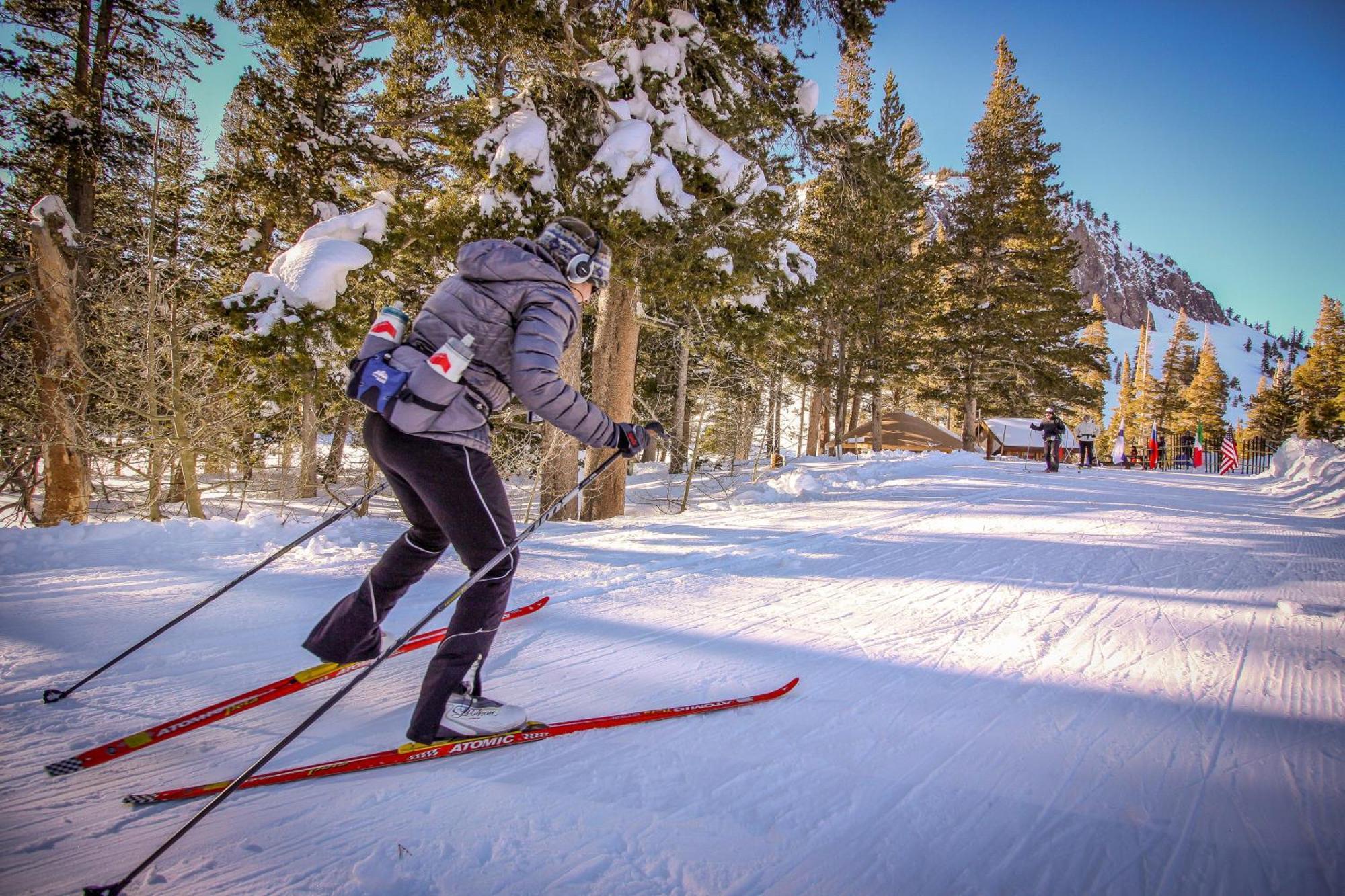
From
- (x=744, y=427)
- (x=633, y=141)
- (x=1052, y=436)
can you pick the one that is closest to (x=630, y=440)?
(x=633, y=141)

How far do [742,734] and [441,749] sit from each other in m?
1.13

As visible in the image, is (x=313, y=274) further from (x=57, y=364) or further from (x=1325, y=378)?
(x=1325, y=378)

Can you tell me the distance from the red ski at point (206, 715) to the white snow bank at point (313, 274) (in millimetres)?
7627

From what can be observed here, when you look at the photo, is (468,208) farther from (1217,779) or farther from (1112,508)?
(1112,508)

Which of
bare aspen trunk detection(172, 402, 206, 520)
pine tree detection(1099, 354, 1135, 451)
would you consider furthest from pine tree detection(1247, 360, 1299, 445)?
bare aspen trunk detection(172, 402, 206, 520)

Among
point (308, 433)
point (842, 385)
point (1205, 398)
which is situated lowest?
point (308, 433)

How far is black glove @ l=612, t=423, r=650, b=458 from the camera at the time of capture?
2438mm

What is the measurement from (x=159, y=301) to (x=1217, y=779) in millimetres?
13647

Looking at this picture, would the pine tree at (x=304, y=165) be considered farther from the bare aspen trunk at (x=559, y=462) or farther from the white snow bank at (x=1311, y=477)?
the white snow bank at (x=1311, y=477)

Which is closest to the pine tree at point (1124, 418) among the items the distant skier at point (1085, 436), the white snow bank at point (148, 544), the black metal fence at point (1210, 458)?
the black metal fence at point (1210, 458)

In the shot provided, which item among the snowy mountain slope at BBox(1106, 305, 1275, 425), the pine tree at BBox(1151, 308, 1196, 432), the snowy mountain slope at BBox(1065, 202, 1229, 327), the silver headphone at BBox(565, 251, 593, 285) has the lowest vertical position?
the silver headphone at BBox(565, 251, 593, 285)

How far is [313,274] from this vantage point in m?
8.41

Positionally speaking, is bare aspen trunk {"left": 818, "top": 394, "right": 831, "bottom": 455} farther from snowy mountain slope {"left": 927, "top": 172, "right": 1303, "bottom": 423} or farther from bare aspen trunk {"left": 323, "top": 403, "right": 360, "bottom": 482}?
snowy mountain slope {"left": 927, "top": 172, "right": 1303, "bottom": 423}

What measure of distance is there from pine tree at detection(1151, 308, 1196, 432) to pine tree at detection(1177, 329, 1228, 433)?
2.41 feet
